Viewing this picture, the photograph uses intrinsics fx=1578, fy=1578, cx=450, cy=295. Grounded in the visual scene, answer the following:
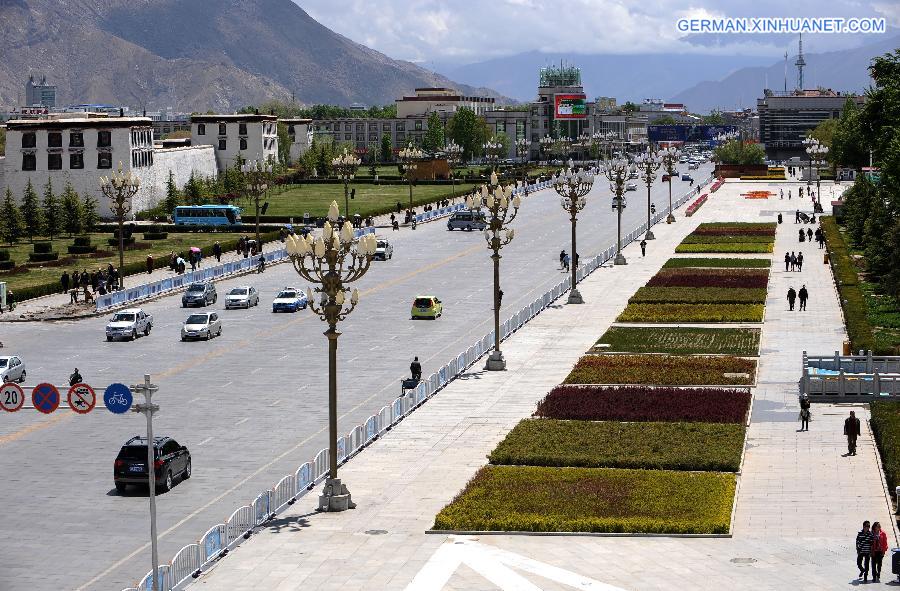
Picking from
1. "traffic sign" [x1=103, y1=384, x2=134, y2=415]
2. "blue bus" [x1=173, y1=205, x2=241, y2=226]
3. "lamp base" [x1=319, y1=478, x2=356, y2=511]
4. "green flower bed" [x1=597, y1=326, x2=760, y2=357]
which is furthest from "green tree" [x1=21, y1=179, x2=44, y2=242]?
Result: "traffic sign" [x1=103, y1=384, x2=134, y2=415]

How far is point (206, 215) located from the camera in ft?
430

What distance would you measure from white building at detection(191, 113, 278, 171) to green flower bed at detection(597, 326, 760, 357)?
116m

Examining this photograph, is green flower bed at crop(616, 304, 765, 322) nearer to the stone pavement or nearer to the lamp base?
the stone pavement

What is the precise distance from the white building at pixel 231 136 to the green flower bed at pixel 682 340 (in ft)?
380

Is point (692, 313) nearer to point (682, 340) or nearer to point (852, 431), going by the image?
point (682, 340)

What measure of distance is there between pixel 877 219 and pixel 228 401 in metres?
52.3

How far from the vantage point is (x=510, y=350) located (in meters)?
62.2

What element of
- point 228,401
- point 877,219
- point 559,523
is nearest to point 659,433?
point 559,523

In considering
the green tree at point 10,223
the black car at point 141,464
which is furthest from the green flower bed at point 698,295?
the green tree at point 10,223

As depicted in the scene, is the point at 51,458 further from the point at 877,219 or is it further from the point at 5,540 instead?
the point at 877,219

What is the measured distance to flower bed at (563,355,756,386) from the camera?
54.4m

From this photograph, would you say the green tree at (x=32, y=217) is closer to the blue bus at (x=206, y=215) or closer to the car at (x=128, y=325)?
the blue bus at (x=206, y=215)

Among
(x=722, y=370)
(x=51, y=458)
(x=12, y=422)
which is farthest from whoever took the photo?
(x=722, y=370)

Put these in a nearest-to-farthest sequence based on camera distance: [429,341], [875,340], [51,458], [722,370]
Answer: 1. [51,458]
2. [722,370]
3. [875,340]
4. [429,341]
